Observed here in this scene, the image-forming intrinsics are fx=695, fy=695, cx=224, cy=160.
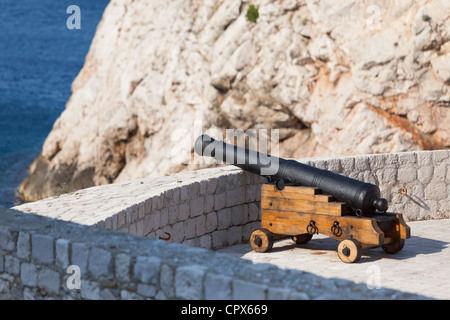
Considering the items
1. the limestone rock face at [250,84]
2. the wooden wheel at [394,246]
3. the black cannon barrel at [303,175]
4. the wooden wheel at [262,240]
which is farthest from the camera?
the limestone rock face at [250,84]

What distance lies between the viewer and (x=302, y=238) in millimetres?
8398

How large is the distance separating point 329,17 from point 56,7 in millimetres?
44075

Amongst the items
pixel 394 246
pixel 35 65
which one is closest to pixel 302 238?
pixel 394 246

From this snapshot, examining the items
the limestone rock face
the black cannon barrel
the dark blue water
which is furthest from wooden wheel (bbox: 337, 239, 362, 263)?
the dark blue water

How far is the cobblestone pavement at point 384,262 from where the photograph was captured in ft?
21.9

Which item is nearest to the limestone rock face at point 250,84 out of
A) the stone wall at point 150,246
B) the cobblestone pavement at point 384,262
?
the cobblestone pavement at point 384,262

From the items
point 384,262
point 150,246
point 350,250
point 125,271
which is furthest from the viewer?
point 384,262

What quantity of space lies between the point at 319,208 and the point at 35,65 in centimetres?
4766

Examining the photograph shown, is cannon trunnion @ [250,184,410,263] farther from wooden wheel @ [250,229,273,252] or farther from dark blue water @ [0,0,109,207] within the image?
dark blue water @ [0,0,109,207]

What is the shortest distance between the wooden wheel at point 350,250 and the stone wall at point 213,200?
1.66 m

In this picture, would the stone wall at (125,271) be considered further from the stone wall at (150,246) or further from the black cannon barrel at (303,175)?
the black cannon barrel at (303,175)

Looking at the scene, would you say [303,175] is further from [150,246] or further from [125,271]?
[125,271]

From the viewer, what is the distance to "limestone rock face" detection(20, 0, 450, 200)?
15844 mm

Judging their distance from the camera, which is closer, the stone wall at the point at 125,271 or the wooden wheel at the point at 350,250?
the stone wall at the point at 125,271
